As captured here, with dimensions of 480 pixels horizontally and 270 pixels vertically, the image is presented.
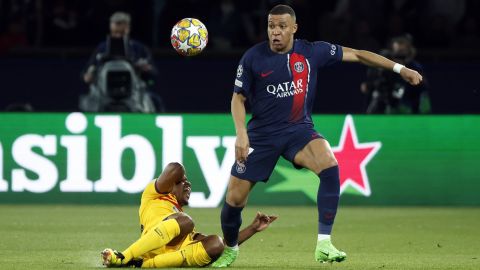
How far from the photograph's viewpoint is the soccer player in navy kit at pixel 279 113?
366 inches

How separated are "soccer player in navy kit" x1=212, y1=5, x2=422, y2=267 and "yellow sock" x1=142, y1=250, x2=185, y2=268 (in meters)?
0.35

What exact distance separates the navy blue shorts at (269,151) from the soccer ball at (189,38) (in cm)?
163

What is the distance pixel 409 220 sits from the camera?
14.1m

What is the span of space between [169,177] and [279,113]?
958 millimetres

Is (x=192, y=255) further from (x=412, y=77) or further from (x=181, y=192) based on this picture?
(x=412, y=77)

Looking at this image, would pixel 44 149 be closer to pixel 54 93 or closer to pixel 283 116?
pixel 54 93

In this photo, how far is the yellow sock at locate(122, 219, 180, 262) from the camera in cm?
891

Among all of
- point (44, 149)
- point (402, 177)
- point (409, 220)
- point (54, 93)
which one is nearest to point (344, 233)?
point (409, 220)

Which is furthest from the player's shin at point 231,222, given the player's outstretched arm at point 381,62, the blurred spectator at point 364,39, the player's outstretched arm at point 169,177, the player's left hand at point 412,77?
the blurred spectator at point 364,39

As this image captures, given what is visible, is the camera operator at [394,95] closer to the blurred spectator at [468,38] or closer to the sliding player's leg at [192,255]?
the blurred spectator at [468,38]

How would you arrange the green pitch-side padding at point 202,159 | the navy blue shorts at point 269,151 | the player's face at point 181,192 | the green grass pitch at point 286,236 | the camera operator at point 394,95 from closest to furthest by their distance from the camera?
1. the navy blue shorts at point 269,151
2. the player's face at point 181,192
3. the green grass pitch at point 286,236
4. the green pitch-side padding at point 202,159
5. the camera operator at point 394,95

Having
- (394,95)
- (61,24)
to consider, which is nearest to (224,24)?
(61,24)

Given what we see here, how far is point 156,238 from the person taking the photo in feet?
29.2

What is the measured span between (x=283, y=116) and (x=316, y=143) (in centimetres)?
33
